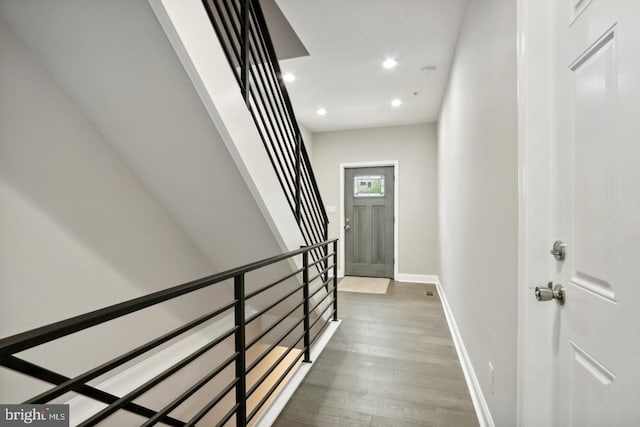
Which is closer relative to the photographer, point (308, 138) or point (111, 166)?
point (111, 166)

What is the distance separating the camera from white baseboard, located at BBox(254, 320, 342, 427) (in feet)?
5.26

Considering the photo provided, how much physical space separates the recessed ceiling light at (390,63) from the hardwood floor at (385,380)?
8.65 ft

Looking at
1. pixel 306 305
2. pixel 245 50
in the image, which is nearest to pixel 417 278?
pixel 306 305

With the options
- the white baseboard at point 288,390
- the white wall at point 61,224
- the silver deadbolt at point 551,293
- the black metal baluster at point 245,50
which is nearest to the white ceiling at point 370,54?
the black metal baluster at point 245,50

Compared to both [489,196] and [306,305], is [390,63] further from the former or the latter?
[306,305]

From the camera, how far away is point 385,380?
2.01 metres

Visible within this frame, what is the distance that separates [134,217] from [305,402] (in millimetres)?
1663

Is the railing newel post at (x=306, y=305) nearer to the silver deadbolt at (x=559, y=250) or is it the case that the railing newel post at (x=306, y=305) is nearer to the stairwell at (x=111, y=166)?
the stairwell at (x=111, y=166)

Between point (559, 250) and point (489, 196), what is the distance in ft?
2.07

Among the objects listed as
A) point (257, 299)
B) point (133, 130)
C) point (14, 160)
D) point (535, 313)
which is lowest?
point (257, 299)

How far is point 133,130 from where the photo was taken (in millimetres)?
1628

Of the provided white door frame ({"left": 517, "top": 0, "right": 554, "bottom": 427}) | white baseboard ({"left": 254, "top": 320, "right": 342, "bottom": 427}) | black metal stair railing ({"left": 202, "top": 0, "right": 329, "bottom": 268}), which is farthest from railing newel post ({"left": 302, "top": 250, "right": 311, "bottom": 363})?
white door frame ({"left": 517, "top": 0, "right": 554, "bottom": 427})

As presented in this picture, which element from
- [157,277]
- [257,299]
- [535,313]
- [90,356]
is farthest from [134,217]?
[535,313]

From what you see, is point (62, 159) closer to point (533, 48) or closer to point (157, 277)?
point (157, 277)
